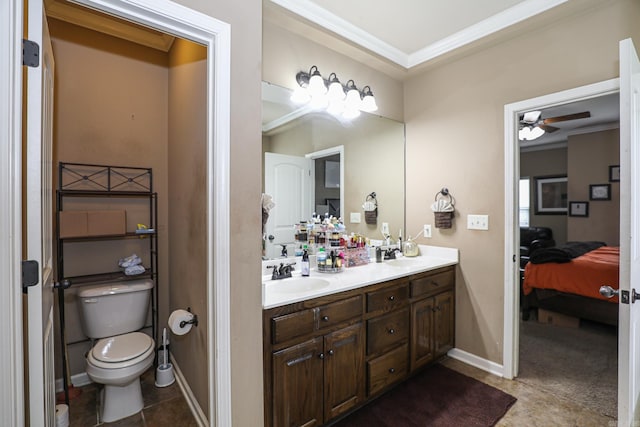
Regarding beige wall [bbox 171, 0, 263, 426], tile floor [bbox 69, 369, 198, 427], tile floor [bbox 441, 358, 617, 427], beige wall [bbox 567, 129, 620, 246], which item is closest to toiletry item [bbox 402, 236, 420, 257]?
tile floor [bbox 441, 358, 617, 427]

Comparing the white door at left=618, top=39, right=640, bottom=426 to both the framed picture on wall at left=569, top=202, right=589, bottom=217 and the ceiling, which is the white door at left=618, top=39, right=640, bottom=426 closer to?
the ceiling

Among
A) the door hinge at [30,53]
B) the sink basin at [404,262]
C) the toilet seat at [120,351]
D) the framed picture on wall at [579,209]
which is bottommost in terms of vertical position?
the toilet seat at [120,351]

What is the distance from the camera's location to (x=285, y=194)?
226 centimetres

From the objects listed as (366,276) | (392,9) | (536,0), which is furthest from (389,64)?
(366,276)

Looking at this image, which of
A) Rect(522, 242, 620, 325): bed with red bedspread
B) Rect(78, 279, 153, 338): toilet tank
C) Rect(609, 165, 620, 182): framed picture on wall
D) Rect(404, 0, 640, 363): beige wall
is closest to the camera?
Rect(404, 0, 640, 363): beige wall

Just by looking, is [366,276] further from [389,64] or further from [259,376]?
[389,64]

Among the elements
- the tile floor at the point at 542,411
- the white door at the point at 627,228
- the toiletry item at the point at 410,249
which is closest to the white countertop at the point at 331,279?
the toiletry item at the point at 410,249

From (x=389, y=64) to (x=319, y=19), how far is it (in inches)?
31.6

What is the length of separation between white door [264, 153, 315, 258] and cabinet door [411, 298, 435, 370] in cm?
105

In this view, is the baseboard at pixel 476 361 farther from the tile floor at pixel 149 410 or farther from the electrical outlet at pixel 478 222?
the tile floor at pixel 149 410

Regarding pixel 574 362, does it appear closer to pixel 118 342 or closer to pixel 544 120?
pixel 544 120

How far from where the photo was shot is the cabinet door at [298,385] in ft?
4.96

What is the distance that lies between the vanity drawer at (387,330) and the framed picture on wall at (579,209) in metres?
5.02

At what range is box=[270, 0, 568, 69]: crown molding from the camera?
77.5 inches
